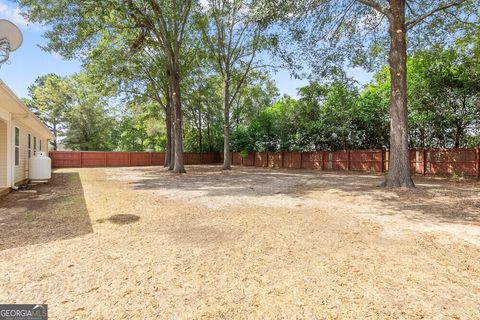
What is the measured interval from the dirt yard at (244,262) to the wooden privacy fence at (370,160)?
8751 mm

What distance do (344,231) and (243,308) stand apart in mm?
2615

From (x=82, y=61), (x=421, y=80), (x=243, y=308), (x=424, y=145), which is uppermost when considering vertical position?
(x=82, y=61)

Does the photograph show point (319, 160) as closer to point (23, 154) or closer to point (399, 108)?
point (399, 108)

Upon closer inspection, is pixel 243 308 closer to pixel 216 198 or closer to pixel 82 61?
pixel 216 198

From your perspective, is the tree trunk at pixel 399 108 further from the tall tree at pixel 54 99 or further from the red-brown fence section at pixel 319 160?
the tall tree at pixel 54 99

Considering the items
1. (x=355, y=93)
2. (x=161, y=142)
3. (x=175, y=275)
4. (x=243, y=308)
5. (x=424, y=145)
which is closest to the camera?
(x=243, y=308)

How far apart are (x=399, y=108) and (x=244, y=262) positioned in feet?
26.7

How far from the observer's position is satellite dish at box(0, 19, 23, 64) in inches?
188

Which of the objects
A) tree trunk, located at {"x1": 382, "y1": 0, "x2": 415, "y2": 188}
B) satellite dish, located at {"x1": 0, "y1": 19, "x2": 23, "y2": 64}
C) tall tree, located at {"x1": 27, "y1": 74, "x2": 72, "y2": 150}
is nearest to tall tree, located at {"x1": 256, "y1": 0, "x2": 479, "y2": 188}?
tree trunk, located at {"x1": 382, "y1": 0, "x2": 415, "y2": 188}

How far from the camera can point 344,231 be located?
420 centimetres

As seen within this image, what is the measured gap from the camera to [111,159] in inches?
1028

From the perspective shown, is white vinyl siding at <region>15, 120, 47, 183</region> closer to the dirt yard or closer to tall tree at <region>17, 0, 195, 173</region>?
tall tree at <region>17, 0, 195, 173</region>

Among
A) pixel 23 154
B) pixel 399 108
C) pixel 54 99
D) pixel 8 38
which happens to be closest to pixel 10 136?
pixel 23 154

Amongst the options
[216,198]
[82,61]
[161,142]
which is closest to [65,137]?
[161,142]
